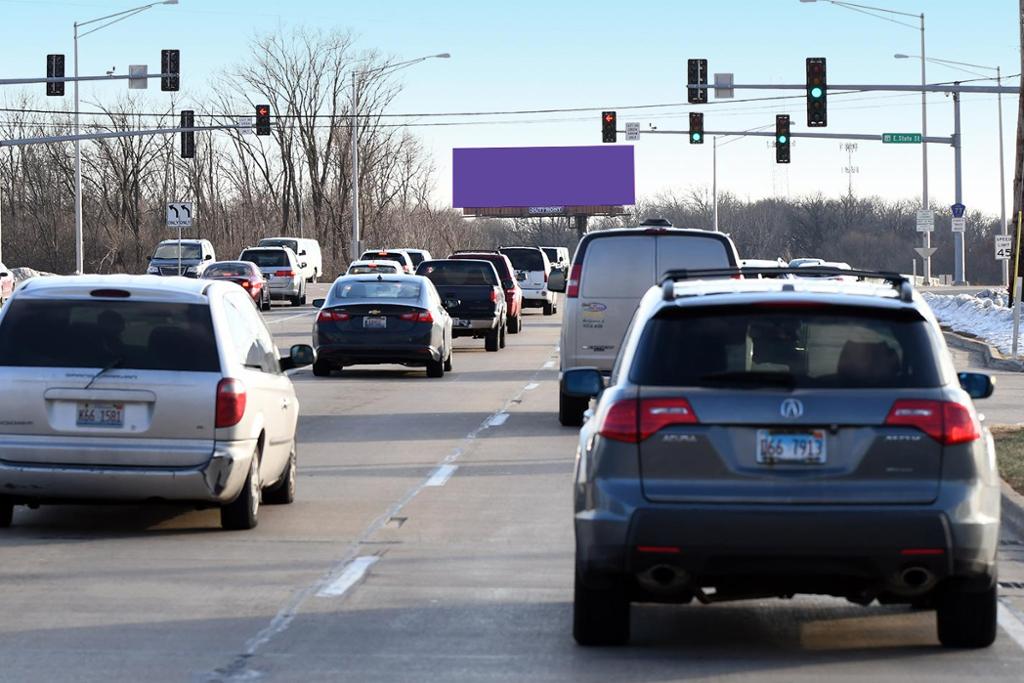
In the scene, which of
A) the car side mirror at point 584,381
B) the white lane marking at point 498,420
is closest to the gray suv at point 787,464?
the car side mirror at point 584,381

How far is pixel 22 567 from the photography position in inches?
416

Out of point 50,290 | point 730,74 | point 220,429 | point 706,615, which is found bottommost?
point 706,615

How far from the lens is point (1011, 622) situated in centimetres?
908

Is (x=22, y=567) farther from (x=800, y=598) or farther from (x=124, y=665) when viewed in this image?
(x=800, y=598)

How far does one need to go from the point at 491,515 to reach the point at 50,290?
10.7 ft

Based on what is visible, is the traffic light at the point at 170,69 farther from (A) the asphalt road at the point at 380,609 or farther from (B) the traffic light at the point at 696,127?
(A) the asphalt road at the point at 380,609

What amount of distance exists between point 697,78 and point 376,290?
61.4ft

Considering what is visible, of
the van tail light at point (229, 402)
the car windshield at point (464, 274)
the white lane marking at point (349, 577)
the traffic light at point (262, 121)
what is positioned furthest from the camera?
the traffic light at point (262, 121)

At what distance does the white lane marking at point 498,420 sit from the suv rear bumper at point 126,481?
892 centimetres

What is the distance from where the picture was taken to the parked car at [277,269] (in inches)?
2183

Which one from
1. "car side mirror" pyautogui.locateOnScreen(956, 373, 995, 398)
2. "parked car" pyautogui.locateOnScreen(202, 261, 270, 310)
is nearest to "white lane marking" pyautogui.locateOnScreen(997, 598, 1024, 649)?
"car side mirror" pyautogui.locateOnScreen(956, 373, 995, 398)

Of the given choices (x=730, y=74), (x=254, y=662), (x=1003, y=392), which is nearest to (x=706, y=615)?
(x=254, y=662)

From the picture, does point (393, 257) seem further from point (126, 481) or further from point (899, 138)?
Result: point (126, 481)

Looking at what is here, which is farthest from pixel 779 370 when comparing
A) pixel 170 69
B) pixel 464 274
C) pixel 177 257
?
pixel 177 257
